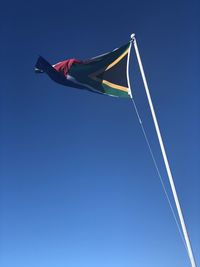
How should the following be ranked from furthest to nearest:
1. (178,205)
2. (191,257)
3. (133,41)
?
(133,41) → (178,205) → (191,257)

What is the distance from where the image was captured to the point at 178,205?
1307cm

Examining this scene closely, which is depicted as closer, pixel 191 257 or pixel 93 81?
pixel 191 257

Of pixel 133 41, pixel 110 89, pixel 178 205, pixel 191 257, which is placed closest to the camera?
pixel 191 257

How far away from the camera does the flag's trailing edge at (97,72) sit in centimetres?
1755

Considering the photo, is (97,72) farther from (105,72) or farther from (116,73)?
(116,73)

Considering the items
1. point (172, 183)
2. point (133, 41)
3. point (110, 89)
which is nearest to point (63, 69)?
point (110, 89)

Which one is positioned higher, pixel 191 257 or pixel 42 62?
pixel 42 62

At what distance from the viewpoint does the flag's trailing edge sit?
691 inches

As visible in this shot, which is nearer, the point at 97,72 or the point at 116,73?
the point at 116,73

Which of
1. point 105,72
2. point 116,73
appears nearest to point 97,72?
point 105,72

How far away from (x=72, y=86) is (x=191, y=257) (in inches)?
317

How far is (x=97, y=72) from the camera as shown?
1795 cm

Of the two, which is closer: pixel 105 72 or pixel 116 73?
pixel 116 73

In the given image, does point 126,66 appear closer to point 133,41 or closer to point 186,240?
point 133,41
